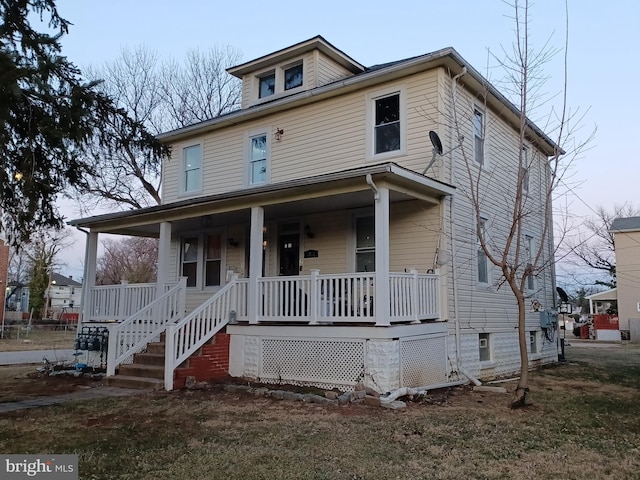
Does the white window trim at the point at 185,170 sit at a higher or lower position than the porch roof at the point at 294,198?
higher

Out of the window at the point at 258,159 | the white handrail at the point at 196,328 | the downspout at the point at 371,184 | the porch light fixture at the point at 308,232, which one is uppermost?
the window at the point at 258,159

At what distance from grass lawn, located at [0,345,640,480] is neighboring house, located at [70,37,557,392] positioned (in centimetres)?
136

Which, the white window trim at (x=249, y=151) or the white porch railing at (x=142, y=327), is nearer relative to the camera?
the white porch railing at (x=142, y=327)

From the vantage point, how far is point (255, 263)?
1034 cm

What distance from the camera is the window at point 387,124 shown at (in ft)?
36.7

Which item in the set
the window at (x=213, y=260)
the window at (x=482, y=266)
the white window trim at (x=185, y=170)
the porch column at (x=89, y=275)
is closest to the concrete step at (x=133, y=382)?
the porch column at (x=89, y=275)

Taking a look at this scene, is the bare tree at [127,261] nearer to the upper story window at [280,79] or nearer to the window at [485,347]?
the upper story window at [280,79]

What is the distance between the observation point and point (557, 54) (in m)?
8.98

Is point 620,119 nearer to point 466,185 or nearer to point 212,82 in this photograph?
point 466,185

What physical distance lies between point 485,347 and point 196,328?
6.29 meters

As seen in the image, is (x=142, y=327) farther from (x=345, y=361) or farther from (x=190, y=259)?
(x=345, y=361)

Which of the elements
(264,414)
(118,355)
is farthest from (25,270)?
(264,414)

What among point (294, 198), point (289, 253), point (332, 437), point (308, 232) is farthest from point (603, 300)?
point (332, 437)

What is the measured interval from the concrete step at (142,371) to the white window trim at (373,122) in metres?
6.07
